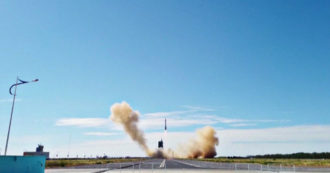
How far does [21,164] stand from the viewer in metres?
22.2

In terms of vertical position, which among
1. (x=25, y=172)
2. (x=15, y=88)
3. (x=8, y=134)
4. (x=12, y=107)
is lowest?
(x=25, y=172)

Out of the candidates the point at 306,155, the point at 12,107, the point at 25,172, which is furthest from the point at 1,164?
the point at 306,155

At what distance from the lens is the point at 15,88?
31.2 meters

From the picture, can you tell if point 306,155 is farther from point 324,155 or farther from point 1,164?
point 1,164

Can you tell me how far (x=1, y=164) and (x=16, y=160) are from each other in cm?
166

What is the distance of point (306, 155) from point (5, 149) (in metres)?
205

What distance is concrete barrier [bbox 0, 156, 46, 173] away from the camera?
66.4ft

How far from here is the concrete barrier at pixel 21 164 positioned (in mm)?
20250

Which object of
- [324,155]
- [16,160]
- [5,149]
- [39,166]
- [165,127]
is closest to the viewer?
[16,160]

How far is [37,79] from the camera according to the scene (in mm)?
32281

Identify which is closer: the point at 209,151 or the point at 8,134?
the point at 8,134

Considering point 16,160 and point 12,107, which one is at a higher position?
point 12,107

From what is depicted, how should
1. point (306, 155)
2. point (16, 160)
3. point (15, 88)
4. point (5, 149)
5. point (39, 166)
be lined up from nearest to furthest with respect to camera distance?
point (16, 160)
point (39, 166)
point (5, 149)
point (15, 88)
point (306, 155)

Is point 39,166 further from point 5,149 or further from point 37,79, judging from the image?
point 37,79
